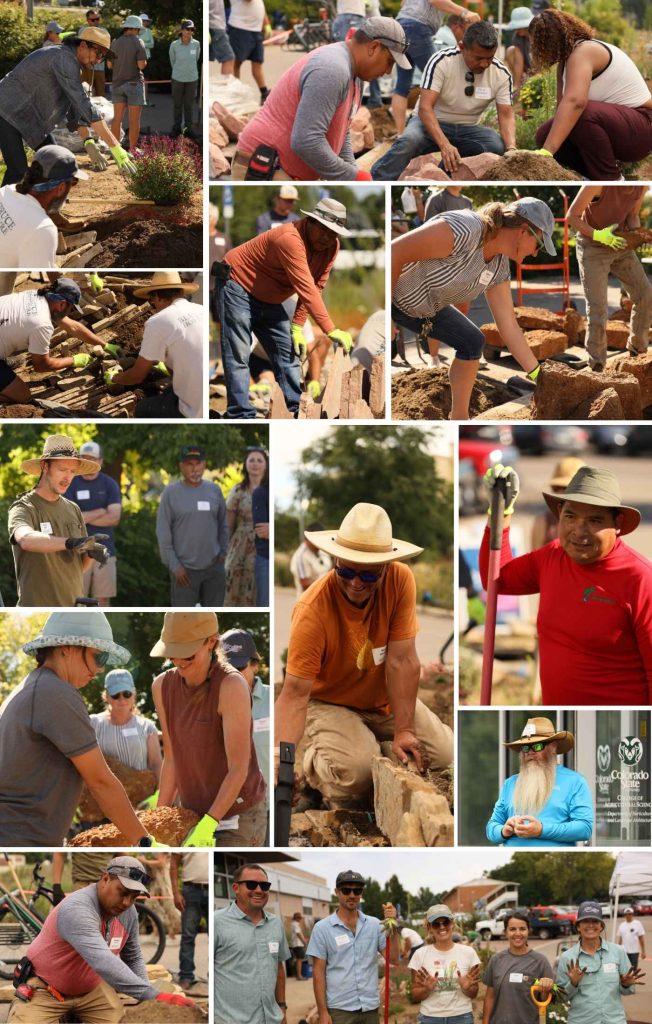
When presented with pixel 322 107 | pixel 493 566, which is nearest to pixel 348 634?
pixel 493 566

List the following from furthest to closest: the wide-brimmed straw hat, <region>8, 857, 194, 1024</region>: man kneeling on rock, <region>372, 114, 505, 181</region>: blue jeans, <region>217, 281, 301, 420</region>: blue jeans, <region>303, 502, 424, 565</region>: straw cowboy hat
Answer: <region>372, 114, 505, 181</region>: blue jeans → <region>217, 281, 301, 420</region>: blue jeans → <region>303, 502, 424, 565</region>: straw cowboy hat → the wide-brimmed straw hat → <region>8, 857, 194, 1024</region>: man kneeling on rock

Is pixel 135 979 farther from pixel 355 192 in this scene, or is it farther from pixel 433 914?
pixel 355 192

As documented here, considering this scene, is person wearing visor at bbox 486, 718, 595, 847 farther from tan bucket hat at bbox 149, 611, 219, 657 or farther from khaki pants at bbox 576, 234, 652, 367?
khaki pants at bbox 576, 234, 652, 367

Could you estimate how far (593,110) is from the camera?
22.3ft

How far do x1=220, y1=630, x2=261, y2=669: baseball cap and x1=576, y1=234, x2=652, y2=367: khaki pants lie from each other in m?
2.18

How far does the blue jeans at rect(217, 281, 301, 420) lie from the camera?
6.70 metres

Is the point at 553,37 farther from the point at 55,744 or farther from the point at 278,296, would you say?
the point at 55,744

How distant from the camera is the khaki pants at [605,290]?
6867mm

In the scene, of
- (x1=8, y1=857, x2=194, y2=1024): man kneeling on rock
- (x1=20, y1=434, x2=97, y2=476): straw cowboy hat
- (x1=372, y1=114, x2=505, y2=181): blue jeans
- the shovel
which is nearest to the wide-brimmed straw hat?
(x1=20, y1=434, x2=97, y2=476): straw cowboy hat

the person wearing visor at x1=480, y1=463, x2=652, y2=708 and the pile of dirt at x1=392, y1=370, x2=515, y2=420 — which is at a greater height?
the pile of dirt at x1=392, y1=370, x2=515, y2=420

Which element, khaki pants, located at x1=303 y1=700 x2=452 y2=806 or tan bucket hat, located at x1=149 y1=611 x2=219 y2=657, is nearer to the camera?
khaki pants, located at x1=303 y1=700 x2=452 y2=806

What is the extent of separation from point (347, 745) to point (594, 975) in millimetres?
1553

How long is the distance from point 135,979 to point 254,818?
3.39 feet

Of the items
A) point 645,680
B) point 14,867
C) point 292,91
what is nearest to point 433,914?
point 645,680
